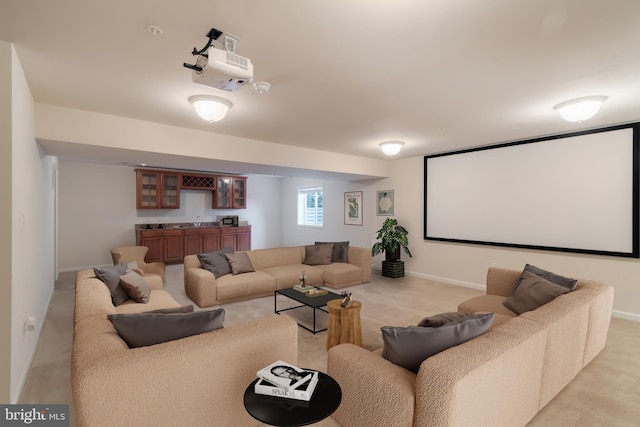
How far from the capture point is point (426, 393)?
4.35 feet

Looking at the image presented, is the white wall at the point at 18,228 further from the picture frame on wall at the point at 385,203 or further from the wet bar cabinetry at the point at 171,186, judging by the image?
the picture frame on wall at the point at 385,203

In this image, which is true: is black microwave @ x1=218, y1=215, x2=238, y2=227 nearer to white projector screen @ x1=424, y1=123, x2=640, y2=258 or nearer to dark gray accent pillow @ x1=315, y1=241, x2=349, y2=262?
dark gray accent pillow @ x1=315, y1=241, x2=349, y2=262

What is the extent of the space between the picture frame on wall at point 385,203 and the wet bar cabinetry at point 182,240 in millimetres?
3659

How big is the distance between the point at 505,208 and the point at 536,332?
3643 millimetres

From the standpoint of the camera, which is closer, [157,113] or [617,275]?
[157,113]

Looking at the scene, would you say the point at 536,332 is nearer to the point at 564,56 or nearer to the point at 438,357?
the point at 438,357

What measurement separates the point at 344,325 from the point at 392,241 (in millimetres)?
3451

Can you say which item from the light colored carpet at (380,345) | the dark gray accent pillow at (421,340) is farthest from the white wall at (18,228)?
the dark gray accent pillow at (421,340)

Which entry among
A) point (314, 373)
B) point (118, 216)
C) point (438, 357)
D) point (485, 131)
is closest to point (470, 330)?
point (438, 357)

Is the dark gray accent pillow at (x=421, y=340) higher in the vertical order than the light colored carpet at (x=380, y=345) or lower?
higher

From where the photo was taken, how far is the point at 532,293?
2.70m

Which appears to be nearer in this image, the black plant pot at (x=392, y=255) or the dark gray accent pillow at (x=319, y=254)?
the dark gray accent pillow at (x=319, y=254)

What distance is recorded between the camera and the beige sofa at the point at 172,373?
125 centimetres

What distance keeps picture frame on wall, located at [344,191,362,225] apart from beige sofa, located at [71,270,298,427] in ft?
18.4
